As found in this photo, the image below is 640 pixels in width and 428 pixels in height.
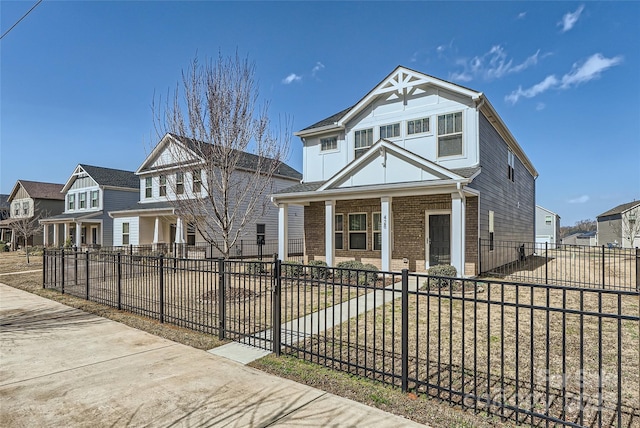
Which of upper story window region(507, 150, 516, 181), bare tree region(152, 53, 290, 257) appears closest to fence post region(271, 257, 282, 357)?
bare tree region(152, 53, 290, 257)

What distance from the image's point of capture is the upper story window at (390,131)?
1395 cm

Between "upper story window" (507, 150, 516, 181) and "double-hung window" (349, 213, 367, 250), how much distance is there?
784 centimetres

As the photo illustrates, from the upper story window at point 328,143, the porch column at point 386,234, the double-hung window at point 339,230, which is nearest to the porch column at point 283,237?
the double-hung window at point 339,230

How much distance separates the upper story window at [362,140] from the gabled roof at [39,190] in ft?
119

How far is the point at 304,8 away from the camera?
1266 centimetres

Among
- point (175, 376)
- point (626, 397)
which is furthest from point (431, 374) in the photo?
point (175, 376)

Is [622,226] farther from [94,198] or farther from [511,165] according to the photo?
[94,198]

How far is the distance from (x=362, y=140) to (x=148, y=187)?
1665cm

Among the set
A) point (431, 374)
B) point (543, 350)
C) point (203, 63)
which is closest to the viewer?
point (431, 374)

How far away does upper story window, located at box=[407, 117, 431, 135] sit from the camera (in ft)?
43.7

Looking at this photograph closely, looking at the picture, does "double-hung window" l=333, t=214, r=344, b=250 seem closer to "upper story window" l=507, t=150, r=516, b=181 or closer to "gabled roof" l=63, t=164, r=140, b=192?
"upper story window" l=507, t=150, r=516, b=181

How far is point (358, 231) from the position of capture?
1452cm

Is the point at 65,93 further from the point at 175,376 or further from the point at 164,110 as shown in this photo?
the point at 175,376

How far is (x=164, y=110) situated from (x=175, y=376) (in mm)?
6919
